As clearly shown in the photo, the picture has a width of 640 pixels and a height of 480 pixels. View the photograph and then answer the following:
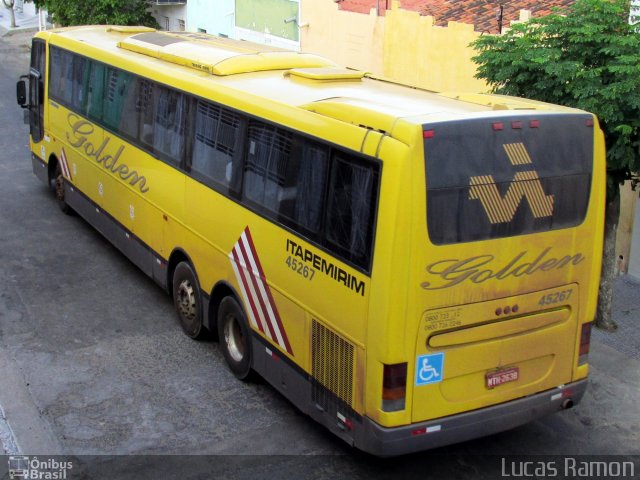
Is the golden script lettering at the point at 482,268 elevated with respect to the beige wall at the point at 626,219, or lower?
elevated

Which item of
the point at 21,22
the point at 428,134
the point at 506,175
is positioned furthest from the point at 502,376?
the point at 21,22

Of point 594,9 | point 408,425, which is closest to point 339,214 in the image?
point 408,425

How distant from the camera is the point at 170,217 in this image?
10.1 metres

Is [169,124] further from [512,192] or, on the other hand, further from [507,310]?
[507,310]

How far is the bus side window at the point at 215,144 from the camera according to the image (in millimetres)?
8586

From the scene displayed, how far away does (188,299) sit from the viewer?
9.89 metres

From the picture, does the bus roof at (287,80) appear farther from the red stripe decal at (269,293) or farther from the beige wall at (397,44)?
the beige wall at (397,44)

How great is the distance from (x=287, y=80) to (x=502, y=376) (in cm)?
368

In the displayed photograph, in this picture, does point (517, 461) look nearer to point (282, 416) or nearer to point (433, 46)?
point (282, 416)

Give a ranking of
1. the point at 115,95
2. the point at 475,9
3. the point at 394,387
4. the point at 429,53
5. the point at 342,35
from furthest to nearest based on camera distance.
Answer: the point at 342,35
the point at 475,9
the point at 429,53
the point at 115,95
the point at 394,387

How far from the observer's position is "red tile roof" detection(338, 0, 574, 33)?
626 inches

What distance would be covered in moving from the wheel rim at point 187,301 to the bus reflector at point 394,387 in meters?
3.81

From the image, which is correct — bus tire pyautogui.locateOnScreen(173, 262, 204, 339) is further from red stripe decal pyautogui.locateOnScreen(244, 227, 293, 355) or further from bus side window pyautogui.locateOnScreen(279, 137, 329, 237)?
bus side window pyautogui.locateOnScreen(279, 137, 329, 237)

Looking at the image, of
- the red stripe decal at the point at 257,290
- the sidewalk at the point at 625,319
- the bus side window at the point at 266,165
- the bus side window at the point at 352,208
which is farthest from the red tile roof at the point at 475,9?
the bus side window at the point at 352,208
